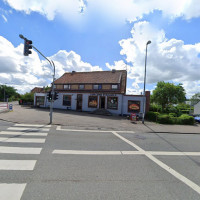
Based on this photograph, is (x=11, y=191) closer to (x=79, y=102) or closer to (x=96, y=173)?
(x=96, y=173)

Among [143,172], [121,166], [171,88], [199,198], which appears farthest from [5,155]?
[171,88]

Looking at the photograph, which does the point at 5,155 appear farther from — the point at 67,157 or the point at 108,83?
the point at 108,83

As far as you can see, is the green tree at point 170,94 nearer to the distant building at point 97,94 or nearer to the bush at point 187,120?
the distant building at point 97,94

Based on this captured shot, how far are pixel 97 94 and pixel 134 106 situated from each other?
695 cm

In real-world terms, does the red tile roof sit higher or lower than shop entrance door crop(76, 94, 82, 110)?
higher

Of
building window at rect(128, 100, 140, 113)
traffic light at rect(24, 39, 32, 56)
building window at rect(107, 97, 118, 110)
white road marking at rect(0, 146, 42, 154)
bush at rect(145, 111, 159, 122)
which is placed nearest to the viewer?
white road marking at rect(0, 146, 42, 154)

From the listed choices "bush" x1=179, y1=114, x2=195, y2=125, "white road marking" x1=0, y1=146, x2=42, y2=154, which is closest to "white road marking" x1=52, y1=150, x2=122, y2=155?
"white road marking" x1=0, y1=146, x2=42, y2=154

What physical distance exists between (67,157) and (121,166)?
2114 millimetres

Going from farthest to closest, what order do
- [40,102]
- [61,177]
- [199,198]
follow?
[40,102]
[61,177]
[199,198]

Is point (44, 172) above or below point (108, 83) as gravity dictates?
below

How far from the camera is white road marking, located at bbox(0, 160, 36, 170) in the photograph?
3.79 meters

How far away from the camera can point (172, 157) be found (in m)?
5.30

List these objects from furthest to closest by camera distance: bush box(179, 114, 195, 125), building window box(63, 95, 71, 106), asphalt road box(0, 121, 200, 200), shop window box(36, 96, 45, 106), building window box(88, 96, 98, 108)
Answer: shop window box(36, 96, 45, 106)
building window box(63, 95, 71, 106)
building window box(88, 96, 98, 108)
bush box(179, 114, 195, 125)
asphalt road box(0, 121, 200, 200)

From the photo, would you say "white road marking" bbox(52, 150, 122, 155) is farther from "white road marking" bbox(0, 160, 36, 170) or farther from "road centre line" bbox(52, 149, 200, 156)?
"white road marking" bbox(0, 160, 36, 170)
